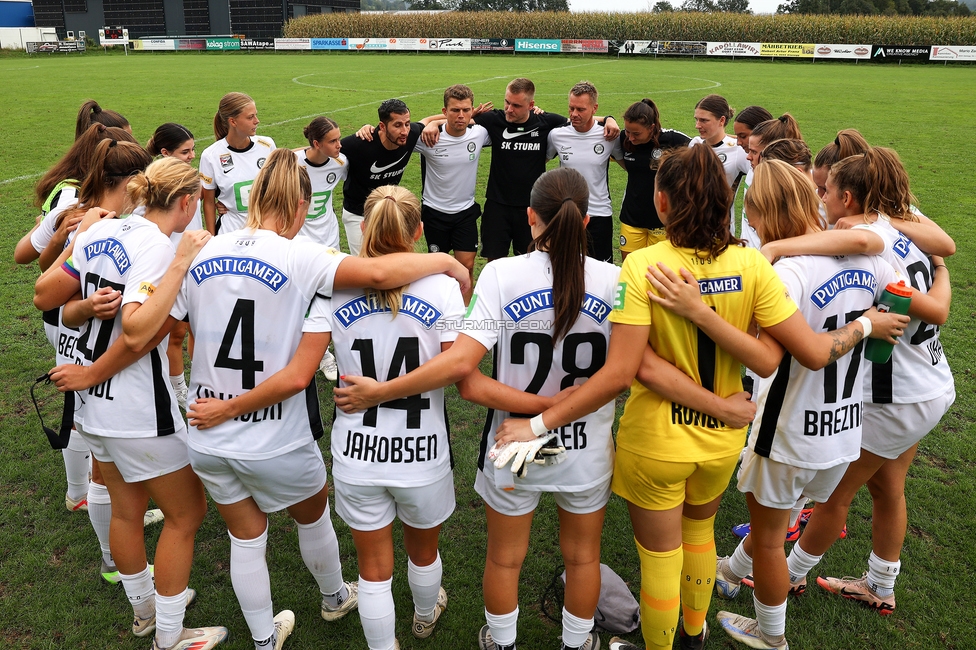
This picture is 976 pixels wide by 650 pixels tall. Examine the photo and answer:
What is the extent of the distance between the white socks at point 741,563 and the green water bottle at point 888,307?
134 centimetres

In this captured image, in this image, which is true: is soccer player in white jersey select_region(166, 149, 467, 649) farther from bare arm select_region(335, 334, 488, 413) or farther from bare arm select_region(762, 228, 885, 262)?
bare arm select_region(762, 228, 885, 262)

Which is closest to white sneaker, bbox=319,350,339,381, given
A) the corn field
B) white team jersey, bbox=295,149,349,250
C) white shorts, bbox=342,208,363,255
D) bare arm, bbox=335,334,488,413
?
white team jersey, bbox=295,149,349,250

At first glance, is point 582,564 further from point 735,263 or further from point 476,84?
point 476,84

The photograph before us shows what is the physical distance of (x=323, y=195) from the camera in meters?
6.96

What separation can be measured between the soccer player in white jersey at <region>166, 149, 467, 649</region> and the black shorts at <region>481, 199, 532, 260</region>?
468 centimetres

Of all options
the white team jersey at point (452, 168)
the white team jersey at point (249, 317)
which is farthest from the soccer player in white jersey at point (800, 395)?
the white team jersey at point (452, 168)

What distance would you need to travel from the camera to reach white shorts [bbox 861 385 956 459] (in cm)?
360

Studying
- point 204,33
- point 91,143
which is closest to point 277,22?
point 204,33

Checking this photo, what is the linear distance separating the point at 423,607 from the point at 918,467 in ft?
13.4

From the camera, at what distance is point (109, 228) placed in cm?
332

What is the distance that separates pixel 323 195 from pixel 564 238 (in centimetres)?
462

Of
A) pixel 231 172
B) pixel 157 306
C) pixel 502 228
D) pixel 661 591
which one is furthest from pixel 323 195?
pixel 661 591

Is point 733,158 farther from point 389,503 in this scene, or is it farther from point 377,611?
point 377,611

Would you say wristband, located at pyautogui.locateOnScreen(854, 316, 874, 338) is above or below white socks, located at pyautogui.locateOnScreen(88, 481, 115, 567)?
above
